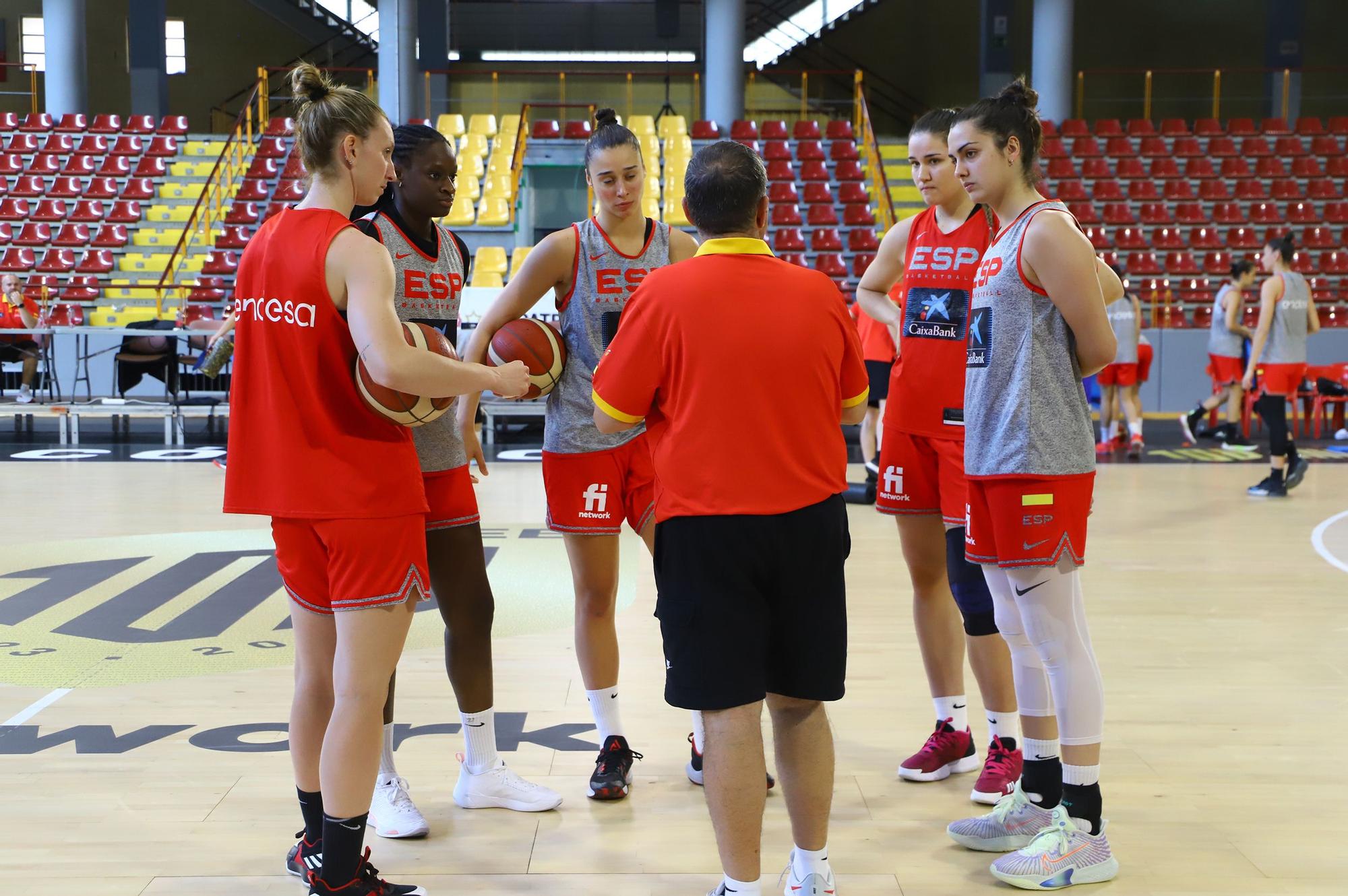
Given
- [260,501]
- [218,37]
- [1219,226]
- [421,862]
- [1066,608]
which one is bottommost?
[421,862]

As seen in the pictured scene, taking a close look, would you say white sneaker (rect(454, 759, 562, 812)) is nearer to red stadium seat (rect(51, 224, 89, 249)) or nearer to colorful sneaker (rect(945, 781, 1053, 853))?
colorful sneaker (rect(945, 781, 1053, 853))

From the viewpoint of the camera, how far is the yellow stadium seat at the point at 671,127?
16891 millimetres

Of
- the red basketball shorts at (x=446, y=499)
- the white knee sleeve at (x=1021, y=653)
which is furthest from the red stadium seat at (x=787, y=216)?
the white knee sleeve at (x=1021, y=653)

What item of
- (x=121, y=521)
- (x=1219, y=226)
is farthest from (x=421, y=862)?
(x=1219, y=226)

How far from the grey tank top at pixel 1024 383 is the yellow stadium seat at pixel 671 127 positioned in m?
14.9

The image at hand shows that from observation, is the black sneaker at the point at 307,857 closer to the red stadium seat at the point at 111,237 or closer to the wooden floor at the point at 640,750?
the wooden floor at the point at 640,750

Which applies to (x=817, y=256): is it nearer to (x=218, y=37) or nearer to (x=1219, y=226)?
(x=1219, y=226)

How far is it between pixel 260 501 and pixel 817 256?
42.6ft

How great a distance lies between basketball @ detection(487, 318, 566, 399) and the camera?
2.84 meters

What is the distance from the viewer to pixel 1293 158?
17.0 meters

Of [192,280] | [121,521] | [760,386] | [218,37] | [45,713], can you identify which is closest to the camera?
[760,386]

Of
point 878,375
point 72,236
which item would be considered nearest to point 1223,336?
point 878,375

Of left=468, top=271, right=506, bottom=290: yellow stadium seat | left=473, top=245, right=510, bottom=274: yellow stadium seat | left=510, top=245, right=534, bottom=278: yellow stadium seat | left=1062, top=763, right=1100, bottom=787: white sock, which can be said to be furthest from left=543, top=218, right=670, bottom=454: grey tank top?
left=473, top=245, right=510, bottom=274: yellow stadium seat

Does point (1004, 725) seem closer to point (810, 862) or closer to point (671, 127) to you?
point (810, 862)
